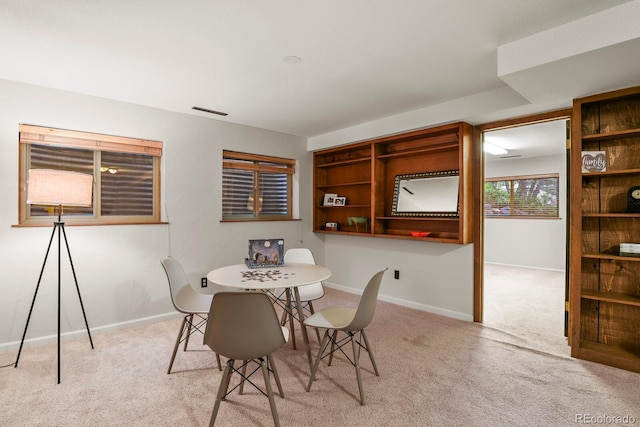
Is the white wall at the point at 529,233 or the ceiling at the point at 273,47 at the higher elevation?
the ceiling at the point at 273,47

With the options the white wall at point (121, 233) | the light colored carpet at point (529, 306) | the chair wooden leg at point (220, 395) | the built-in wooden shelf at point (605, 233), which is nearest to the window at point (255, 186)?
the white wall at point (121, 233)

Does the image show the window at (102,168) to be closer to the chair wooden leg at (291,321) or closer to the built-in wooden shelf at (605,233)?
the chair wooden leg at (291,321)

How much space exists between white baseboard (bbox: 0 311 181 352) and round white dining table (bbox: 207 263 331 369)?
1.43 m

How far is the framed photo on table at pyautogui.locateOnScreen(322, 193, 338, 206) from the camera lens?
5.28 metres

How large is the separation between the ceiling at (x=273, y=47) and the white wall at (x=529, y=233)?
4.68 metres

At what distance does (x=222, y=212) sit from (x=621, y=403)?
4.13m

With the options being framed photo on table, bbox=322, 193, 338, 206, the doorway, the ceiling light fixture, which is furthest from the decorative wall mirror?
the ceiling light fixture

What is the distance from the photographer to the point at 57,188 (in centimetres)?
253

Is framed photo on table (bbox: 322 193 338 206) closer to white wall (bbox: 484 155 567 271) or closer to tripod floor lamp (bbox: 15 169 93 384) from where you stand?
tripod floor lamp (bbox: 15 169 93 384)

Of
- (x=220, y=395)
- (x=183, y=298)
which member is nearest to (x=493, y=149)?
(x=183, y=298)

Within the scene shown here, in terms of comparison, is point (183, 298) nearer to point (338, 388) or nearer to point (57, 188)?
point (57, 188)

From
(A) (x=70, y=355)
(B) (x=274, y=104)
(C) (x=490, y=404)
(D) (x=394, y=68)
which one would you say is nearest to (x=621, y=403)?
(C) (x=490, y=404)

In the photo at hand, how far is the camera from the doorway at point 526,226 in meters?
4.38

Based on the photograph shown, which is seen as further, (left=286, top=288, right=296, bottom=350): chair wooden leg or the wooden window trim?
the wooden window trim
